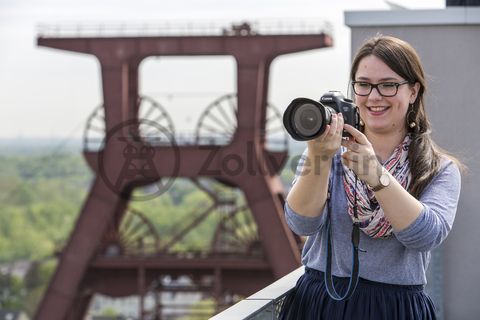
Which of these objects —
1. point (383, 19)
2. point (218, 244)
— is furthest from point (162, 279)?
point (383, 19)

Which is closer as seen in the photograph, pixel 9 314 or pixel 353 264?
pixel 353 264

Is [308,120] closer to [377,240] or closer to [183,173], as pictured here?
[377,240]

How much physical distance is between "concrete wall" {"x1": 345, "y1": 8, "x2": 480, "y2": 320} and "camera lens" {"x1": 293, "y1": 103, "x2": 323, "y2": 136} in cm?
349

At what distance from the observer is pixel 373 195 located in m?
3.38

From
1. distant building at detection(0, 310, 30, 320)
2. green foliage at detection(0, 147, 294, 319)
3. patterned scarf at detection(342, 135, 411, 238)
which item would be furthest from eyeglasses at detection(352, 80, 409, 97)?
distant building at detection(0, 310, 30, 320)

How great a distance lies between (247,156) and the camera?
2144cm

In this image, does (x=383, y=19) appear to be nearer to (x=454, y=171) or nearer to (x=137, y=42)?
(x=454, y=171)

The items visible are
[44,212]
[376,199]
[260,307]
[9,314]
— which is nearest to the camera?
[376,199]

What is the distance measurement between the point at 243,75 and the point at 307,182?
17818mm

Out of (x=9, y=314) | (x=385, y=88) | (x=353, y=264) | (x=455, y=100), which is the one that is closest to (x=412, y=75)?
(x=385, y=88)

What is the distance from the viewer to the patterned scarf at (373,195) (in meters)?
3.38

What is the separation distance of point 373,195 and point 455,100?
11.3ft

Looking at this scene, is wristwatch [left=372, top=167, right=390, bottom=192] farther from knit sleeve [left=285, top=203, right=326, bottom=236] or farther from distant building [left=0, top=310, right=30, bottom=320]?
distant building [left=0, top=310, right=30, bottom=320]

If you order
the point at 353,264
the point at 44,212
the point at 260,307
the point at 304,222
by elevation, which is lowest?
the point at 44,212
